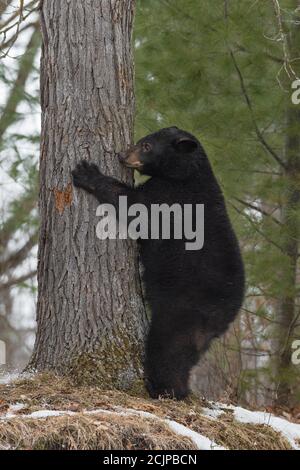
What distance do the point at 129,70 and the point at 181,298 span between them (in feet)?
6.21

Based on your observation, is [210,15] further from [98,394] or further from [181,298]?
[98,394]

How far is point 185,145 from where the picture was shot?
643 centimetres

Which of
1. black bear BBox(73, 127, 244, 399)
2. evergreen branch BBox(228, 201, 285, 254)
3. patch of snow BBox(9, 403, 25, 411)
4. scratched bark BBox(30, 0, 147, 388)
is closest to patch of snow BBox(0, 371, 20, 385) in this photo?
scratched bark BBox(30, 0, 147, 388)

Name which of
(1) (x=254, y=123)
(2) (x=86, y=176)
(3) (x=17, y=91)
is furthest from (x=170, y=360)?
(3) (x=17, y=91)

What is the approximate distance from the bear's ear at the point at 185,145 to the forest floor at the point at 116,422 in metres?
2.02

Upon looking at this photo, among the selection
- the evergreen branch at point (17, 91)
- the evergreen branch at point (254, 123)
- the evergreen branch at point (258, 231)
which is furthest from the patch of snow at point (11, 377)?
the evergreen branch at point (17, 91)

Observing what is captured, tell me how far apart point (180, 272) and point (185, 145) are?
1.12 meters

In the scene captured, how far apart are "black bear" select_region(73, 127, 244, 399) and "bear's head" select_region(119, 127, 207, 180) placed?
1 cm

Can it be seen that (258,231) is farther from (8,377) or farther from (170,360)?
(8,377)

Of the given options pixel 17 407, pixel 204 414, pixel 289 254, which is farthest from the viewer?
pixel 289 254

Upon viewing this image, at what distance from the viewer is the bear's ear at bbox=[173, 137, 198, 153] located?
6.39 metres

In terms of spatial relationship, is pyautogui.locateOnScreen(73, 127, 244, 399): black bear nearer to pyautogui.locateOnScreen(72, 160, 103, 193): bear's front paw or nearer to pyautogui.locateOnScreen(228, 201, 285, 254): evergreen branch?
pyautogui.locateOnScreen(72, 160, 103, 193): bear's front paw

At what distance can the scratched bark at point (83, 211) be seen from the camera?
592cm

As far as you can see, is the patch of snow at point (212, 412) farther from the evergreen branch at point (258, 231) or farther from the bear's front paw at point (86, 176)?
the evergreen branch at point (258, 231)
